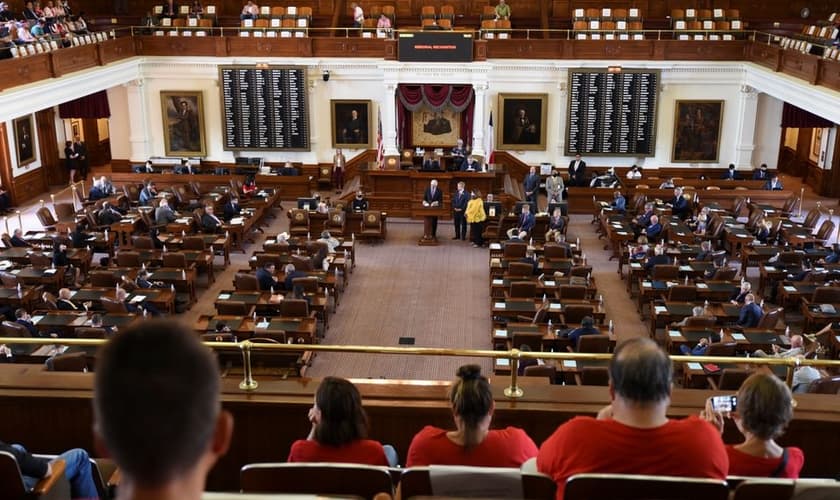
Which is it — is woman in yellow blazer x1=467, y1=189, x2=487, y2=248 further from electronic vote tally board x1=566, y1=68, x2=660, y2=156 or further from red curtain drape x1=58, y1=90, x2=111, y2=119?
red curtain drape x1=58, y1=90, x2=111, y2=119

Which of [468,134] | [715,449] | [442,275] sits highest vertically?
[715,449]

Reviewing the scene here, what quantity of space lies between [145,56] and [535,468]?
21.4 meters

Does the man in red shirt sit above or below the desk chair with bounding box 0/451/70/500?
above

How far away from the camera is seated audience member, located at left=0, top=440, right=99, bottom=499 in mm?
3725

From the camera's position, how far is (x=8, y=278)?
1267 cm

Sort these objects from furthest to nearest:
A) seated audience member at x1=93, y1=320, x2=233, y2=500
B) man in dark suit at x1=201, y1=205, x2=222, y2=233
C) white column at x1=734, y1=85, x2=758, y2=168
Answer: white column at x1=734, y1=85, x2=758, y2=168 < man in dark suit at x1=201, y1=205, x2=222, y2=233 < seated audience member at x1=93, y1=320, x2=233, y2=500

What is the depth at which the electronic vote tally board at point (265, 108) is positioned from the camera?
22.2 m

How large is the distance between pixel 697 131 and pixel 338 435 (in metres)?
20.9

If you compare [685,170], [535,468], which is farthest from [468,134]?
[535,468]

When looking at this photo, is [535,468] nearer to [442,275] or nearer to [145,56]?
[442,275]

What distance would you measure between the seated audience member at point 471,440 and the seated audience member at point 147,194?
15893 millimetres

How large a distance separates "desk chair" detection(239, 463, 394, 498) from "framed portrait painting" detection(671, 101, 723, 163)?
20845mm

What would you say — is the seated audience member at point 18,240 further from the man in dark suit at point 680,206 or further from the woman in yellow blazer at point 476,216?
the man in dark suit at point 680,206

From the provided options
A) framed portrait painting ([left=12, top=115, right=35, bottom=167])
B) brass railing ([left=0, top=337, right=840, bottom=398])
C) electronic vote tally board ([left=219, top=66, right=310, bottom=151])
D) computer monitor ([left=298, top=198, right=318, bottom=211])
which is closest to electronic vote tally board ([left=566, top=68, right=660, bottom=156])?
electronic vote tally board ([left=219, top=66, right=310, bottom=151])
